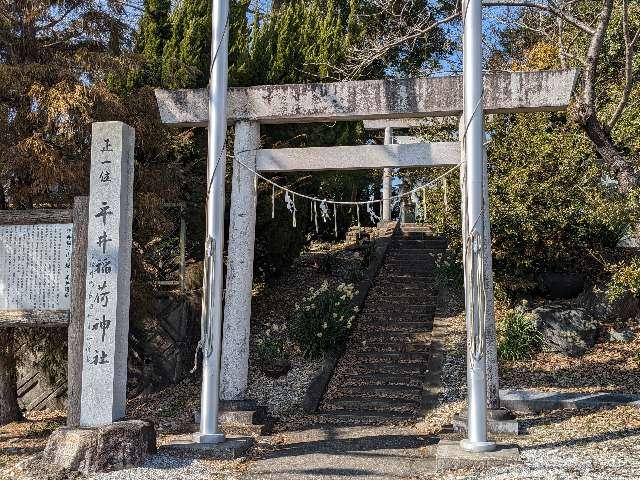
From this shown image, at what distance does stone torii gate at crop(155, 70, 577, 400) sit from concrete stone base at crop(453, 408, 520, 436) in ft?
7.48

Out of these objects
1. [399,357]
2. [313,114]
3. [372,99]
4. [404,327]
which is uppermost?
[372,99]

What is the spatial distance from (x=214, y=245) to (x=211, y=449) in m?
1.85

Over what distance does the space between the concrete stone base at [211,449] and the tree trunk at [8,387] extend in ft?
9.20

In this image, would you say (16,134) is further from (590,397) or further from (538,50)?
(538,50)

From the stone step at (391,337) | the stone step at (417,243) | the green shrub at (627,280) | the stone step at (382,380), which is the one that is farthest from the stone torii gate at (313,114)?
the stone step at (417,243)

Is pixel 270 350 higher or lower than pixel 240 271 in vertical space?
lower

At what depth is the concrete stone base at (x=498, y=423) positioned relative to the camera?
6535 mm

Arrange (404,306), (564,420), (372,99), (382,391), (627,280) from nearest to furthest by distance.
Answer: (564,420)
(372,99)
(627,280)
(382,391)
(404,306)

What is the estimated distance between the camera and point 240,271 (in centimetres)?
717

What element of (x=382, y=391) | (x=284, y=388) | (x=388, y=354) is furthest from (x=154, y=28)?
(x=382, y=391)

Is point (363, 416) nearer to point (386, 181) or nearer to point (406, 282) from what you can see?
point (406, 282)

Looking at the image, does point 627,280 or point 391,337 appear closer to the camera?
point 627,280

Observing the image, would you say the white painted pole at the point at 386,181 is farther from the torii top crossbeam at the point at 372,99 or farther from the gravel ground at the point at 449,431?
the torii top crossbeam at the point at 372,99

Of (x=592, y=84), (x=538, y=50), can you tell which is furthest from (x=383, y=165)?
(x=538, y=50)
